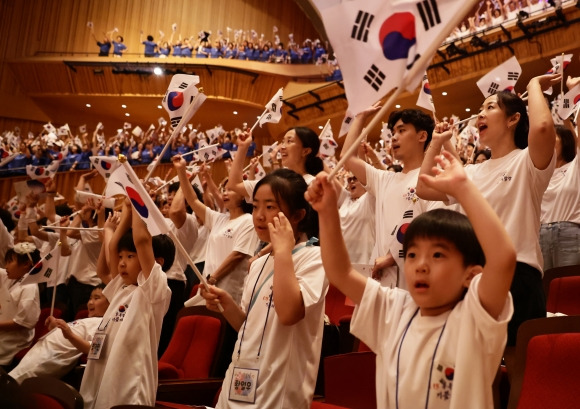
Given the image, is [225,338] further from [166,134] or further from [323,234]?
[166,134]

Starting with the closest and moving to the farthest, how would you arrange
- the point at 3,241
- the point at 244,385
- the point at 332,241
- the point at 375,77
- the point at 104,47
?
1. the point at 375,77
2. the point at 332,241
3. the point at 244,385
4. the point at 3,241
5. the point at 104,47

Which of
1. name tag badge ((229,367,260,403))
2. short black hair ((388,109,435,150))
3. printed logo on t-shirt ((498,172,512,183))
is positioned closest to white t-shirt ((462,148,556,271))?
printed logo on t-shirt ((498,172,512,183))

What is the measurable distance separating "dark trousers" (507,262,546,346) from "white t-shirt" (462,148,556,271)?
6cm

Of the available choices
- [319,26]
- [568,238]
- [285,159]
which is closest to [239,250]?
[285,159]

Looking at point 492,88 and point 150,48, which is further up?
point 150,48

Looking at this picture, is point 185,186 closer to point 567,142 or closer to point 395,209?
point 395,209

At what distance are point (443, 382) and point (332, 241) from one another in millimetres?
400

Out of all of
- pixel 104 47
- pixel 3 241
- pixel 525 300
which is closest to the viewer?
pixel 525 300

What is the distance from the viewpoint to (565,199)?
3.33 meters

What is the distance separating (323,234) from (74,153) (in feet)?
39.4

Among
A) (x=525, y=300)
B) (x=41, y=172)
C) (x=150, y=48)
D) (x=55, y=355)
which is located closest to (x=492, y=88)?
(x=525, y=300)

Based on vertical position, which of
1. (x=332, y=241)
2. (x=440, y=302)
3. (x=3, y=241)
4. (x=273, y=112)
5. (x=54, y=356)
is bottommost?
(x=54, y=356)

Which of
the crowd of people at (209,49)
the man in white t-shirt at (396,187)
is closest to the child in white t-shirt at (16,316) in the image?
the man in white t-shirt at (396,187)

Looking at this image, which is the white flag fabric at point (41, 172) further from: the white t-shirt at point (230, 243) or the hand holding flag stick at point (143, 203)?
the hand holding flag stick at point (143, 203)
